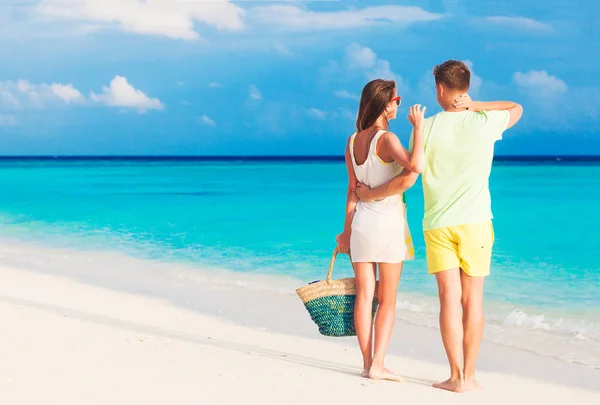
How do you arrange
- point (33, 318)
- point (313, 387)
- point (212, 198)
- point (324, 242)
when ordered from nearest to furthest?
point (313, 387), point (33, 318), point (324, 242), point (212, 198)

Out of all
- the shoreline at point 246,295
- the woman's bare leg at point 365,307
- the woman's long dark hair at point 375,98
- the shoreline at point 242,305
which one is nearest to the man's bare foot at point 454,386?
the woman's bare leg at point 365,307

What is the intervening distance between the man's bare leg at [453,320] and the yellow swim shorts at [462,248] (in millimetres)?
43

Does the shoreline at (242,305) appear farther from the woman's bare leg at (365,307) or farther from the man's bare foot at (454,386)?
the man's bare foot at (454,386)

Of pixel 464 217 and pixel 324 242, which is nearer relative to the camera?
pixel 464 217

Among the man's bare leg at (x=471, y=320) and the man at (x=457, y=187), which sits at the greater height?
the man at (x=457, y=187)

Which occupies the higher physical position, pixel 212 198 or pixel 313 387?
pixel 313 387

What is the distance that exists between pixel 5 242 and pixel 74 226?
252 centimetres

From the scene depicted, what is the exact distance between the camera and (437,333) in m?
5.41

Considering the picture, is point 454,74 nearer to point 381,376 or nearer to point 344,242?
point 344,242

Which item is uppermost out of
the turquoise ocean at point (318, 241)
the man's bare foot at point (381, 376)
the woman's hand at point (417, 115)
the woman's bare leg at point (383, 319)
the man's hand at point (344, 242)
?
the woman's hand at point (417, 115)

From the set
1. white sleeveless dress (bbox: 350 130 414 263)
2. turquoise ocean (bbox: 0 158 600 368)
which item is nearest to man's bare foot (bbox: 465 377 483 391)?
white sleeveless dress (bbox: 350 130 414 263)

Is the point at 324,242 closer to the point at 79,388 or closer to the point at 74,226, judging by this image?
the point at 74,226

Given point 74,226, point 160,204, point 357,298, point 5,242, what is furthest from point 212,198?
point 357,298

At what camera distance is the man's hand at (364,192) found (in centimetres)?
356
